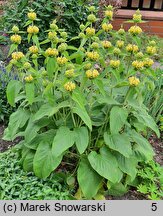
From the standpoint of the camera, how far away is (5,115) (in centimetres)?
322

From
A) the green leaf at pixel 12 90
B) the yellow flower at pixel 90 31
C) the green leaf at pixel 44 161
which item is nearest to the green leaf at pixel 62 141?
the green leaf at pixel 44 161

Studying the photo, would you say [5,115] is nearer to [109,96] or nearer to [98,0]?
[109,96]

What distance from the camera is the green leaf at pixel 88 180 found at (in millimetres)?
2283

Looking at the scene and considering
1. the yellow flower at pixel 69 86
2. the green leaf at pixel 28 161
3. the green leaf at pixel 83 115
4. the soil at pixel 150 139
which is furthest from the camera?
the soil at pixel 150 139

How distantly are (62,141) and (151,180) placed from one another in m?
0.88

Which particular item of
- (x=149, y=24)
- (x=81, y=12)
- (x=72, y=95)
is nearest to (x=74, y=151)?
(x=72, y=95)

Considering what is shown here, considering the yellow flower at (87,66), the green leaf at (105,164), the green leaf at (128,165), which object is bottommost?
the green leaf at (128,165)

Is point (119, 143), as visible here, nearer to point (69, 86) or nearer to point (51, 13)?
point (69, 86)

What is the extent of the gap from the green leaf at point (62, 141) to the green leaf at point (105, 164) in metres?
0.22

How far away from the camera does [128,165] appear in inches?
92.7

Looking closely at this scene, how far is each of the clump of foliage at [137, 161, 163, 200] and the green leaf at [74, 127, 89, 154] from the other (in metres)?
0.64

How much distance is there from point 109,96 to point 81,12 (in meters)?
2.11

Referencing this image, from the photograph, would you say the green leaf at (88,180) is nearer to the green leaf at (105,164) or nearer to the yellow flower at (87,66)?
the green leaf at (105,164)

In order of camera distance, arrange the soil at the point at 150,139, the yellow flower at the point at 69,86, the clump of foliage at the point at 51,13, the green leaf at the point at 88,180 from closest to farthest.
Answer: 1. the yellow flower at the point at 69,86
2. the green leaf at the point at 88,180
3. the soil at the point at 150,139
4. the clump of foliage at the point at 51,13
